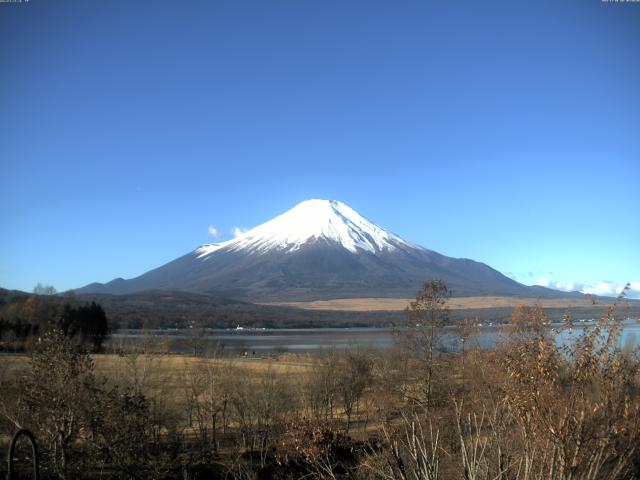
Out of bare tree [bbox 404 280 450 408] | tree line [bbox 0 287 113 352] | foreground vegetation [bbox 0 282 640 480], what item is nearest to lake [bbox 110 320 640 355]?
foreground vegetation [bbox 0 282 640 480]

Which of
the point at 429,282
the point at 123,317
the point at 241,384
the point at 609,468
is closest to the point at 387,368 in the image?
the point at 429,282

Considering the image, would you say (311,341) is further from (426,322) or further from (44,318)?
(426,322)

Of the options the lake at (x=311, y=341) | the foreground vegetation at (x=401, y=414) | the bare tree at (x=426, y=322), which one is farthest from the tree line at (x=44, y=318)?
the bare tree at (x=426, y=322)

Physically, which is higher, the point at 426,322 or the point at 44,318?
the point at 426,322

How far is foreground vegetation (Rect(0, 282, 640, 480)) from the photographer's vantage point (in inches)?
260

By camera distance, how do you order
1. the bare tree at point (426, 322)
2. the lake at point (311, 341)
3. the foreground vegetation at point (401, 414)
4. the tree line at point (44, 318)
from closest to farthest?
the foreground vegetation at point (401, 414) → the lake at point (311, 341) → the bare tree at point (426, 322) → the tree line at point (44, 318)

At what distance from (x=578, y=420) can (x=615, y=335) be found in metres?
2.08

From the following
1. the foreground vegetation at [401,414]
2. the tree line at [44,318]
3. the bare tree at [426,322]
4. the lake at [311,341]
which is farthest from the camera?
the tree line at [44,318]

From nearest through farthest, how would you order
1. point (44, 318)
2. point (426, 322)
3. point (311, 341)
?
1. point (426, 322)
2. point (44, 318)
3. point (311, 341)

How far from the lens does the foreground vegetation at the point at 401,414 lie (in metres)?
6.61

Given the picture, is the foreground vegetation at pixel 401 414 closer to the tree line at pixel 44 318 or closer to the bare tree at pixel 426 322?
the bare tree at pixel 426 322

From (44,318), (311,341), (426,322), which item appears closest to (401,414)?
(426,322)

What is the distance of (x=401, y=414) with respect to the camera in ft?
47.8

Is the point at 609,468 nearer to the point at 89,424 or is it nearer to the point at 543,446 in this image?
the point at 543,446
